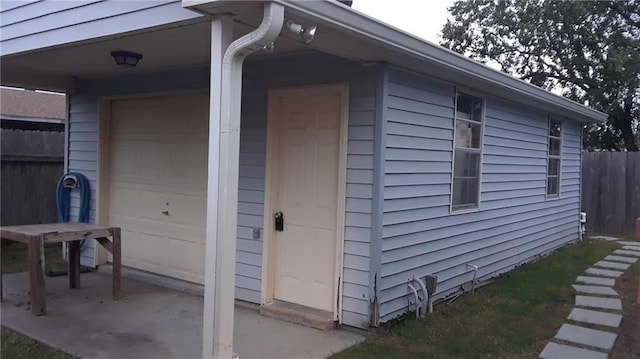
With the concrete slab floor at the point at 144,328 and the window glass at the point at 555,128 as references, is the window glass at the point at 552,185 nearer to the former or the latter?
the window glass at the point at 555,128

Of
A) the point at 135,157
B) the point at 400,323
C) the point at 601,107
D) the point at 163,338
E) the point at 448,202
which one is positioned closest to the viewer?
the point at 163,338

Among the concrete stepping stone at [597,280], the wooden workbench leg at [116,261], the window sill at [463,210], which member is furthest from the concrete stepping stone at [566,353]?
the wooden workbench leg at [116,261]

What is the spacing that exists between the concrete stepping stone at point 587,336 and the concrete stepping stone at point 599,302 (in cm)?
87

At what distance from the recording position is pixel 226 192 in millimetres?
3104

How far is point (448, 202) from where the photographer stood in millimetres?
5547

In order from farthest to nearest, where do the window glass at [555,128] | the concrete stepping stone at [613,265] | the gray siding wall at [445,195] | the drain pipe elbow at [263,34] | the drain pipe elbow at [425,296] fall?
the window glass at [555,128] → the concrete stepping stone at [613,265] → the drain pipe elbow at [425,296] → the gray siding wall at [445,195] → the drain pipe elbow at [263,34]

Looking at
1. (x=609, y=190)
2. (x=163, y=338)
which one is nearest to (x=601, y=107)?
(x=609, y=190)

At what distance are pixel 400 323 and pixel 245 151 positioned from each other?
2135 mm

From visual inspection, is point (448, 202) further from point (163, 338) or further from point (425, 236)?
point (163, 338)

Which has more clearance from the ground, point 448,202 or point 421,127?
point 421,127

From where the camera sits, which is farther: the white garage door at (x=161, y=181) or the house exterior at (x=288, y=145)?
the white garage door at (x=161, y=181)

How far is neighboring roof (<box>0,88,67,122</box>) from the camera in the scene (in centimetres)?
1198

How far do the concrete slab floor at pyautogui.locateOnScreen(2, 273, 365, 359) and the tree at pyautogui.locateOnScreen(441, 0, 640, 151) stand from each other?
13.4 meters

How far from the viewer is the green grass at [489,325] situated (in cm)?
411
